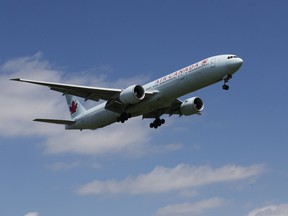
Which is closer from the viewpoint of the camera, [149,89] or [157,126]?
[149,89]

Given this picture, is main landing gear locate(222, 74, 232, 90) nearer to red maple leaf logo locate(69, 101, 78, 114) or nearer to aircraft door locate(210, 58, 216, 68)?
aircraft door locate(210, 58, 216, 68)

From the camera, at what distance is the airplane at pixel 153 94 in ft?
136

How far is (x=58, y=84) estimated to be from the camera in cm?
4403

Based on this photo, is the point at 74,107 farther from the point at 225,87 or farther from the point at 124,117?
the point at 225,87

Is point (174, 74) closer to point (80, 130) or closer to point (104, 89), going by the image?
point (104, 89)

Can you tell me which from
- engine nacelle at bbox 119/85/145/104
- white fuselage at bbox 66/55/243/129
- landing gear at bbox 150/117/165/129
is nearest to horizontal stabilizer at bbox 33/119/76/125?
white fuselage at bbox 66/55/243/129

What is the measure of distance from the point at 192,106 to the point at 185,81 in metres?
7.01

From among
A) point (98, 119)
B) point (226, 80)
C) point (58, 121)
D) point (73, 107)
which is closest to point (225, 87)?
point (226, 80)

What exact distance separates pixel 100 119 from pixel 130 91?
20.7 feet

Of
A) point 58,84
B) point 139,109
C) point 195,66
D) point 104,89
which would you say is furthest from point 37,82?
point 195,66

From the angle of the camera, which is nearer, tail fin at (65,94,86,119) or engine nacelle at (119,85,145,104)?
engine nacelle at (119,85,145,104)

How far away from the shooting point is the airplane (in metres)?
41.6

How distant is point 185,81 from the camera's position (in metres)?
42.5

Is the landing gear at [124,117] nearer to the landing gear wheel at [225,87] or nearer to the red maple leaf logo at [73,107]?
the landing gear wheel at [225,87]
